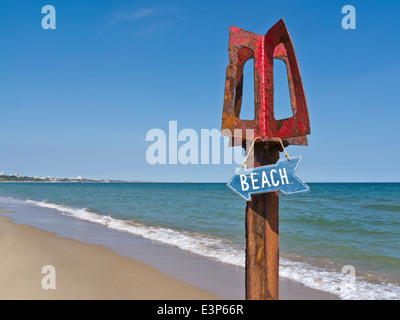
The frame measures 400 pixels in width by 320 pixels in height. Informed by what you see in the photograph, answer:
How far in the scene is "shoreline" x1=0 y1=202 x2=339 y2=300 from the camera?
6324 millimetres

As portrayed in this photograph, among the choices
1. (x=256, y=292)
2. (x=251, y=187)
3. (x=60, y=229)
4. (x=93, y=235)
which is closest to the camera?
(x=251, y=187)

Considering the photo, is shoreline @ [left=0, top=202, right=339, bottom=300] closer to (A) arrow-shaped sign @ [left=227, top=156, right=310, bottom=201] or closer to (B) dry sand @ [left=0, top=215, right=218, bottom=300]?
(B) dry sand @ [left=0, top=215, right=218, bottom=300]

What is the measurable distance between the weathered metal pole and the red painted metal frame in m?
0.15

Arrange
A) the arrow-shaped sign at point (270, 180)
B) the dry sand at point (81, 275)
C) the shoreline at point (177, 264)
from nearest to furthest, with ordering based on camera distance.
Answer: the arrow-shaped sign at point (270, 180) → the dry sand at point (81, 275) → the shoreline at point (177, 264)

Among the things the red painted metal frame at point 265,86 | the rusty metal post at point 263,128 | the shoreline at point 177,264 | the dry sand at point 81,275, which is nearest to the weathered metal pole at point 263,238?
the rusty metal post at point 263,128

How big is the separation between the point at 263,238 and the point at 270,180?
0.50m

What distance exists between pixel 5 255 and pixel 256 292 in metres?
8.51

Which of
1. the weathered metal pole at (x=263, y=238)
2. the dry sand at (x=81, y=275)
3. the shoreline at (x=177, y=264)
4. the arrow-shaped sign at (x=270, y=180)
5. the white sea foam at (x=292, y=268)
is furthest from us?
the white sea foam at (x=292, y=268)

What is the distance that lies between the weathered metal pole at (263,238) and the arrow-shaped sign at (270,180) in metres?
0.13

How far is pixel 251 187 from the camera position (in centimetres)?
→ 238

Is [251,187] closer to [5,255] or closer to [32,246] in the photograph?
[5,255]

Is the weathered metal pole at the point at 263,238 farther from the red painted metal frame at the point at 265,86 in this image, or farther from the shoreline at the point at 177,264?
the shoreline at the point at 177,264

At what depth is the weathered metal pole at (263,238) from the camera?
2473 millimetres
